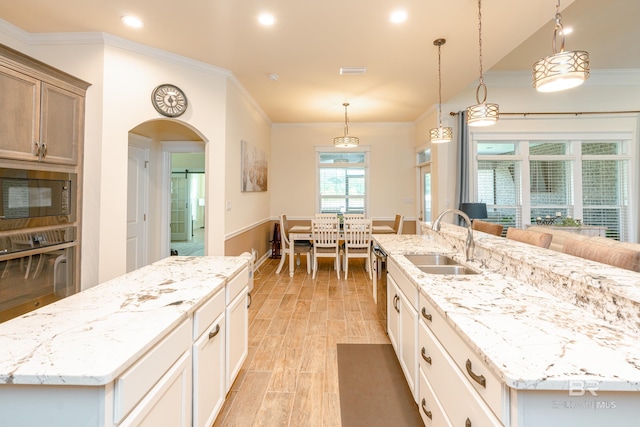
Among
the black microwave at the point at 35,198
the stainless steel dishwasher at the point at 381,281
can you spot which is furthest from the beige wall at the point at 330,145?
the black microwave at the point at 35,198

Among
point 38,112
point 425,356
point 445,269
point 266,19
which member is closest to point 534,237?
point 445,269

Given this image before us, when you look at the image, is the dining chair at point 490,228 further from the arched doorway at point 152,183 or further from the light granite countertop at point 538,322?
the arched doorway at point 152,183

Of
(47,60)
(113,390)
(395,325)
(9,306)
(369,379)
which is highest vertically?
(47,60)

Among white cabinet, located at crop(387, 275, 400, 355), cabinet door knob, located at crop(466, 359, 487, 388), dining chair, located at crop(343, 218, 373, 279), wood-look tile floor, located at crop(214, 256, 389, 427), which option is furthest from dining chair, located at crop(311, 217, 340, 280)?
cabinet door knob, located at crop(466, 359, 487, 388)

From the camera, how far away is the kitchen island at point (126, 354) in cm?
80

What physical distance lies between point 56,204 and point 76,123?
797mm

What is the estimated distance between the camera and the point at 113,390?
0.83 meters

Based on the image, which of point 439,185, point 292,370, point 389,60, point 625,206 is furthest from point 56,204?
point 625,206

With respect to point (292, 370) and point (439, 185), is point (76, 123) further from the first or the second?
point (439, 185)

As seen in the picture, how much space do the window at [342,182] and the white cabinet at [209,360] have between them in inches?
209

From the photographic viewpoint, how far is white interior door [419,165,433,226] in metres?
5.90

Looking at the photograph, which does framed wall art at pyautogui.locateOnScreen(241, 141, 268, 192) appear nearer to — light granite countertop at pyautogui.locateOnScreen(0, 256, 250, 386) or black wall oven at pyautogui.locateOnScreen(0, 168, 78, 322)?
black wall oven at pyautogui.locateOnScreen(0, 168, 78, 322)

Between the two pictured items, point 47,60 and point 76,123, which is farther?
point 47,60

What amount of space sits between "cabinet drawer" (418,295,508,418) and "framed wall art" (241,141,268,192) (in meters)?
3.72
